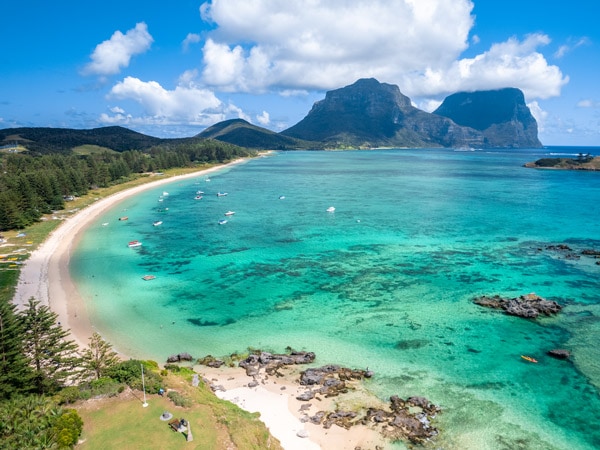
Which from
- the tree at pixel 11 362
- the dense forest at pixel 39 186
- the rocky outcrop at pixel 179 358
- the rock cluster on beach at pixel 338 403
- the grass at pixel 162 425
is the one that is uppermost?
the dense forest at pixel 39 186

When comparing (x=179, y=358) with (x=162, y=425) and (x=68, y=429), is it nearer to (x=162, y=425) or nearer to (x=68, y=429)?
(x=162, y=425)

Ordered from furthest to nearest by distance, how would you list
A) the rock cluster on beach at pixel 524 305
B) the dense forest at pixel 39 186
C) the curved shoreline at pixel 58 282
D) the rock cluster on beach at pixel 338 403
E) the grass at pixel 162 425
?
1. the dense forest at pixel 39 186
2. the rock cluster on beach at pixel 524 305
3. the curved shoreline at pixel 58 282
4. the rock cluster on beach at pixel 338 403
5. the grass at pixel 162 425

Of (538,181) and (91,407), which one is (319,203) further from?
(538,181)

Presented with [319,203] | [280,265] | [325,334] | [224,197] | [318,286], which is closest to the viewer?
[325,334]

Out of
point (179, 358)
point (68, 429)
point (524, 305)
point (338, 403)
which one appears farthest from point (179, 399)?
point (524, 305)

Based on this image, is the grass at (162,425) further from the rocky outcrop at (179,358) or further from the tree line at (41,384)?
the rocky outcrop at (179,358)

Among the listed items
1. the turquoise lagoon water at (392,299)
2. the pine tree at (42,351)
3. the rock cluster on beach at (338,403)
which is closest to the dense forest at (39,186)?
the turquoise lagoon water at (392,299)

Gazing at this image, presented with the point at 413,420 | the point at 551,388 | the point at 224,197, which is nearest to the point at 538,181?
the point at 224,197
